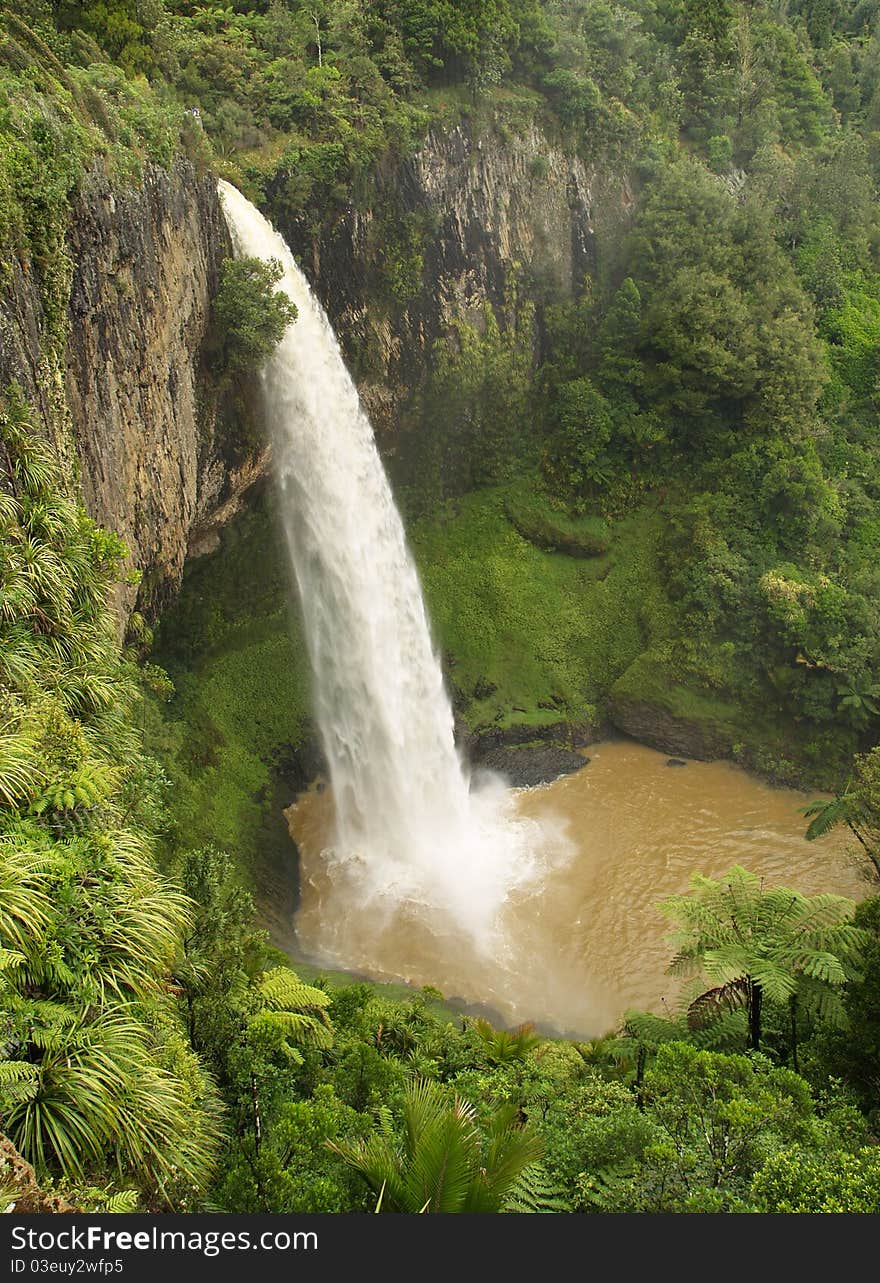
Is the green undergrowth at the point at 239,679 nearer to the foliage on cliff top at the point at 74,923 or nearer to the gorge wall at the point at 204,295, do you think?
the gorge wall at the point at 204,295

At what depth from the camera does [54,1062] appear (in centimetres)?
482

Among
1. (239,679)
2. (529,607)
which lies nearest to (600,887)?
(529,607)

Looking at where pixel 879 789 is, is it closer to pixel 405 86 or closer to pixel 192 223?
pixel 192 223

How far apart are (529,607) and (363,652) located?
5.60 m

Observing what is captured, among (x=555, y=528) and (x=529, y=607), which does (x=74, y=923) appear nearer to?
(x=529, y=607)

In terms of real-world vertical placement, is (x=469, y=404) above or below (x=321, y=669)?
above

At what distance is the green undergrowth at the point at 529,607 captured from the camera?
21.0 meters

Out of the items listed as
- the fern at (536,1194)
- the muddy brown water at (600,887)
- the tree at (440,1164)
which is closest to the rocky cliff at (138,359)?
the muddy brown water at (600,887)

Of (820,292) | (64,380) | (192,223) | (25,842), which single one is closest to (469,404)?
(192,223)

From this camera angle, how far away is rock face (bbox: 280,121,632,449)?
1880cm

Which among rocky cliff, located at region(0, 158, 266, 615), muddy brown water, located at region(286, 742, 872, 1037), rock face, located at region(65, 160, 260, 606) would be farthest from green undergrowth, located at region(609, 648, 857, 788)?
rock face, located at region(65, 160, 260, 606)

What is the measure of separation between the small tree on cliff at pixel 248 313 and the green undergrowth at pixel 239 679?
3.70 metres

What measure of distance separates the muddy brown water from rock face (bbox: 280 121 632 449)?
9787 mm

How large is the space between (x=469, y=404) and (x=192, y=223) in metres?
9.20
